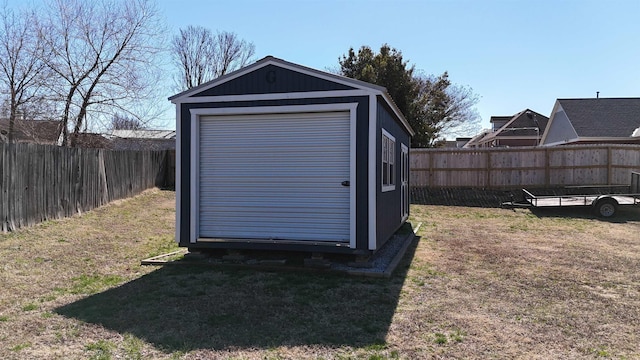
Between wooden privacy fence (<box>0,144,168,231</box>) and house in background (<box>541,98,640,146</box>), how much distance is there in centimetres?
1947

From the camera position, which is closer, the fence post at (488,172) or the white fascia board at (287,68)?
the white fascia board at (287,68)

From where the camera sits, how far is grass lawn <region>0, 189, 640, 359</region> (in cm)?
379

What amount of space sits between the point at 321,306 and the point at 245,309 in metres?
0.80

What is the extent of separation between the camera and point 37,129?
16094 millimetres

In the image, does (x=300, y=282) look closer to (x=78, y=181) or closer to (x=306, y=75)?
(x=306, y=75)

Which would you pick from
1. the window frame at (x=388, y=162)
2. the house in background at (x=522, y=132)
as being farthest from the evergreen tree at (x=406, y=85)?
the window frame at (x=388, y=162)

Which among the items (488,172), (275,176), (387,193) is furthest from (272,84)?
(488,172)

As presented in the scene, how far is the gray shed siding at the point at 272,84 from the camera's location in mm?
6727

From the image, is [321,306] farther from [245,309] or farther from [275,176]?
[275,176]

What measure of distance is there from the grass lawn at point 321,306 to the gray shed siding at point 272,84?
2.69m

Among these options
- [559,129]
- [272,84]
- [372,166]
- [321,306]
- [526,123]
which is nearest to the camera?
[321,306]

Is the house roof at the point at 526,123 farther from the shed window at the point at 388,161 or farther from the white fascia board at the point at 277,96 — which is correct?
the white fascia board at the point at 277,96

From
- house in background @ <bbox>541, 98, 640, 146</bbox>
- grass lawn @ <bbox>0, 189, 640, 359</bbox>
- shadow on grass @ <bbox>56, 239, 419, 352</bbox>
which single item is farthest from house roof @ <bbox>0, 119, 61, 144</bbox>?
house in background @ <bbox>541, 98, 640, 146</bbox>

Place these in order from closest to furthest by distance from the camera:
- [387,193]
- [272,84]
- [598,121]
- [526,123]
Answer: [272,84] → [387,193] → [598,121] → [526,123]
